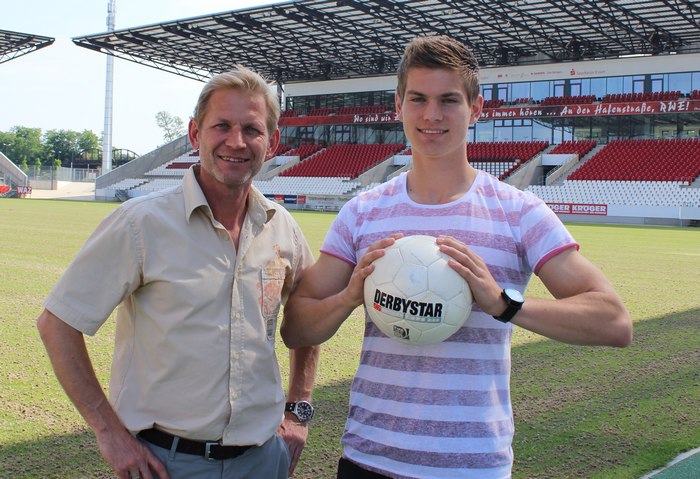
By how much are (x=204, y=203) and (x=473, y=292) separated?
963 millimetres

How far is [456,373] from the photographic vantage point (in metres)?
2.14

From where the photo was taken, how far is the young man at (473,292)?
2.10m

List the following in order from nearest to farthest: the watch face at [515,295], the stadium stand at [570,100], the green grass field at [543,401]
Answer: the watch face at [515,295] → the green grass field at [543,401] → the stadium stand at [570,100]

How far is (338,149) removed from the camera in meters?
53.5

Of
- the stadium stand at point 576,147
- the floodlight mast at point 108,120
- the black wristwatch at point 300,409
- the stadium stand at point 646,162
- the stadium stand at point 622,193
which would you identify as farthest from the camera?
the floodlight mast at point 108,120

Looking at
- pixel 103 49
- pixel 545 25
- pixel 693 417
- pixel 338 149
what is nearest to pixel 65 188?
pixel 103 49

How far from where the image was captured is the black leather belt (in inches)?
92.0

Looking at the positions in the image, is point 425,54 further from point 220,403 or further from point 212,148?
point 220,403

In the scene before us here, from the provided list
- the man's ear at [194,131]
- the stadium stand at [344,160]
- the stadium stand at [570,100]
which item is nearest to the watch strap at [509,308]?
the man's ear at [194,131]

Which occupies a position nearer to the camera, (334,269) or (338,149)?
(334,269)

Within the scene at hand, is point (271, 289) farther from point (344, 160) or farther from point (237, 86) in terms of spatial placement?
point (344, 160)

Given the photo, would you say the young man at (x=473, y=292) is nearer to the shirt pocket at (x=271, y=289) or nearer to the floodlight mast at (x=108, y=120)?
the shirt pocket at (x=271, y=289)

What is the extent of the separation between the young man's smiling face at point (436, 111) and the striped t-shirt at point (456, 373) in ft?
0.55

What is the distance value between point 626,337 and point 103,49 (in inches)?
1947
